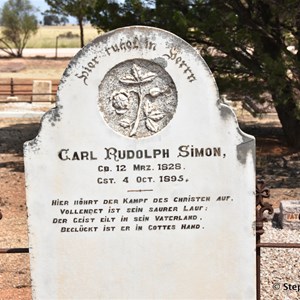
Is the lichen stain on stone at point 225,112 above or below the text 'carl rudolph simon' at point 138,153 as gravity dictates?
above

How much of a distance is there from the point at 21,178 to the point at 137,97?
293 inches

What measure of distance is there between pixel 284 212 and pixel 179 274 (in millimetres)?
3672

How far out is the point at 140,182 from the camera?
4484 millimetres

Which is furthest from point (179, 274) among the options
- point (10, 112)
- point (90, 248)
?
point (10, 112)

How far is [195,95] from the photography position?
4.39 m

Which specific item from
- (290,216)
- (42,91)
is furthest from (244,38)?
(42,91)

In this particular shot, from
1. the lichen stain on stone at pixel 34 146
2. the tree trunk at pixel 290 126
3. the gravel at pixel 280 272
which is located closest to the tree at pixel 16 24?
the tree trunk at pixel 290 126

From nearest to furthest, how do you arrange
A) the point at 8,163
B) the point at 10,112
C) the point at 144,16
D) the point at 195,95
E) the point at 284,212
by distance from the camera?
the point at 195,95 → the point at 284,212 → the point at 144,16 → the point at 8,163 → the point at 10,112

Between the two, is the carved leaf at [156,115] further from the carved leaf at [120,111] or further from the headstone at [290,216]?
the headstone at [290,216]

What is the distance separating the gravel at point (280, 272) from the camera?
623 centimetres

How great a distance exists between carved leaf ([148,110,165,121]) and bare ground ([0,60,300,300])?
7.84ft

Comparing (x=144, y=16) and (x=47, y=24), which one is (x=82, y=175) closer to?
(x=144, y=16)

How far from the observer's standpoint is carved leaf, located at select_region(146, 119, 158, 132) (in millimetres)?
4430

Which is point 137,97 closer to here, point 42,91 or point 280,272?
point 280,272
